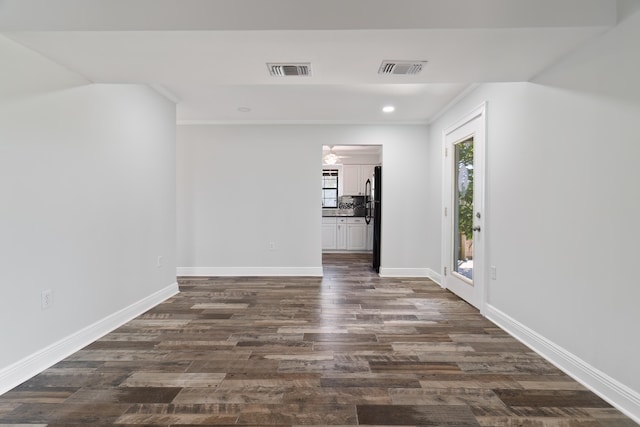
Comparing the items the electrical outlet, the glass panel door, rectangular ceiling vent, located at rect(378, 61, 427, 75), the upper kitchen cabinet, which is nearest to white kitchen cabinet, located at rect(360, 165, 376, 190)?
the upper kitchen cabinet

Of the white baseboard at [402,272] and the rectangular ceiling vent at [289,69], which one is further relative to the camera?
the white baseboard at [402,272]

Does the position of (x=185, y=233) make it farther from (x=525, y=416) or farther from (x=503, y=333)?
(x=525, y=416)

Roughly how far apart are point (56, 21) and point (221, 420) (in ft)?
7.42

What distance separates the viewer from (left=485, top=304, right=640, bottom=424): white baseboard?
1642 millimetres

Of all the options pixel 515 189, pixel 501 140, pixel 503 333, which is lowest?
pixel 503 333

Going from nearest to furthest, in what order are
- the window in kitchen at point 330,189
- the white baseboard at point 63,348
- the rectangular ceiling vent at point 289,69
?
the white baseboard at point 63,348 → the rectangular ceiling vent at point 289,69 → the window in kitchen at point 330,189

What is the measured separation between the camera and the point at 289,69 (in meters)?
2.28

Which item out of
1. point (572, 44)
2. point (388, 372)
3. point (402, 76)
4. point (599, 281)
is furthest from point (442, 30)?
point (388, 372)

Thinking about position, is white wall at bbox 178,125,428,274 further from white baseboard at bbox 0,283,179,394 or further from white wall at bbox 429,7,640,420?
white wall at bbox 429,7,640,420

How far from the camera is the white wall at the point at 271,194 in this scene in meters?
4.86

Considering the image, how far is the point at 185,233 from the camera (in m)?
4.91

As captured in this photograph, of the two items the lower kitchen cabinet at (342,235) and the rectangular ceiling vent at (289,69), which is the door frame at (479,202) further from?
the lower kitchen cabinet at (342,235)

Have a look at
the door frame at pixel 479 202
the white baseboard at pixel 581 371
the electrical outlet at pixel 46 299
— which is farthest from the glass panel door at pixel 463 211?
the electrical outlet at pixel 46 299

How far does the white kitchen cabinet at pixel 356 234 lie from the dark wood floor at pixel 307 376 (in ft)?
13.8
